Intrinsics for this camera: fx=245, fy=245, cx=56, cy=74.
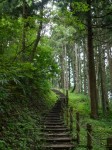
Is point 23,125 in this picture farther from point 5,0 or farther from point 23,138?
point 5,0

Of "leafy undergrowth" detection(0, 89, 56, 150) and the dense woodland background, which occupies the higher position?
the dense woodland background

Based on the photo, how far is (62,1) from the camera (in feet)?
48.8

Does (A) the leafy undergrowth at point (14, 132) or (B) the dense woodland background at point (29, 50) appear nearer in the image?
(A) the leafy undergrowth at point (14, 132)

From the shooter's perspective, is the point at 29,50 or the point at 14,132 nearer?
the point at 14,132

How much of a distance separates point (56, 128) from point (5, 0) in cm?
781

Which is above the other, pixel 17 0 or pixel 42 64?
pixel 17 0

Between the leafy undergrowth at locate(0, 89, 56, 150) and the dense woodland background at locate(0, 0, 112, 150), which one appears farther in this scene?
the dense woodland background at locate(0, 0, 112, 150)

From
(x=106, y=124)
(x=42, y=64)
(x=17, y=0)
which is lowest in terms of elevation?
(x=106, y=124)

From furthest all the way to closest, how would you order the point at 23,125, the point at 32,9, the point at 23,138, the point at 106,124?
the point at 32,9
the point at 106,124
the point at 23,125
the point at 23,138

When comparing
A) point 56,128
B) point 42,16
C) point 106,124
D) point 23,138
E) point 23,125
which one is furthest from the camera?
point 106,124

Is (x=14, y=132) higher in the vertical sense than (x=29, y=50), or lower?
lower

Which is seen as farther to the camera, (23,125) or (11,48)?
(11,48)

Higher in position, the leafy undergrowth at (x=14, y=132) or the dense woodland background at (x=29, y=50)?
the dense woodland background at (x=29, y=50)

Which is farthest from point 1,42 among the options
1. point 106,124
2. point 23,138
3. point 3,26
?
point 106,124
